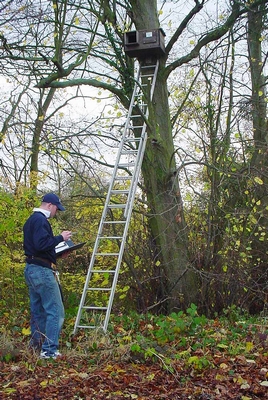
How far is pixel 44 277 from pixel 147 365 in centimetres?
151

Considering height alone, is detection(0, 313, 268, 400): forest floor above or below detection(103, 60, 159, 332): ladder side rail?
below

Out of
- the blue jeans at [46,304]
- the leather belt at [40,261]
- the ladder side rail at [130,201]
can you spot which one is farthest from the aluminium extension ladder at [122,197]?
the leather belt at [40,261]

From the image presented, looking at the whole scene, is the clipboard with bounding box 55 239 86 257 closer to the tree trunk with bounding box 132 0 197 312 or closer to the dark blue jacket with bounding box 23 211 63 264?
the dark blue jacket with bounding box 23 211 63 264

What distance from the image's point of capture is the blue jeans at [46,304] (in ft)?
19.6

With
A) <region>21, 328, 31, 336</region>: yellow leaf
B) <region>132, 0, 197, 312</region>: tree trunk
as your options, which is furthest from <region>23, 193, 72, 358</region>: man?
<region>132, 0, 197, 312</region>: tree trunk

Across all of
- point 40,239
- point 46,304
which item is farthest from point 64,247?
point 46,304

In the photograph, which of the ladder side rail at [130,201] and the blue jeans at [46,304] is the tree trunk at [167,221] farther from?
the blue jeans at [46,304]

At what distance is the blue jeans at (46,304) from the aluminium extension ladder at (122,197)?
0.59 meters

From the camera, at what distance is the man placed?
19.6ft

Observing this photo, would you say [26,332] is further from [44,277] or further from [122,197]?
[122,197]

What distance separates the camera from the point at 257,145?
9.15 metres

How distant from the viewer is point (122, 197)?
34.3ft

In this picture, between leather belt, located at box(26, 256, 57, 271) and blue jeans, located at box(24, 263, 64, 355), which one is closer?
blue jeans, located at box(24, 263, 64, 355)

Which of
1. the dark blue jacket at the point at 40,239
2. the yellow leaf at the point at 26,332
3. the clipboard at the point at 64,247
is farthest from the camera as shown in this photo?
the yellow leaf at the point at 26,332
